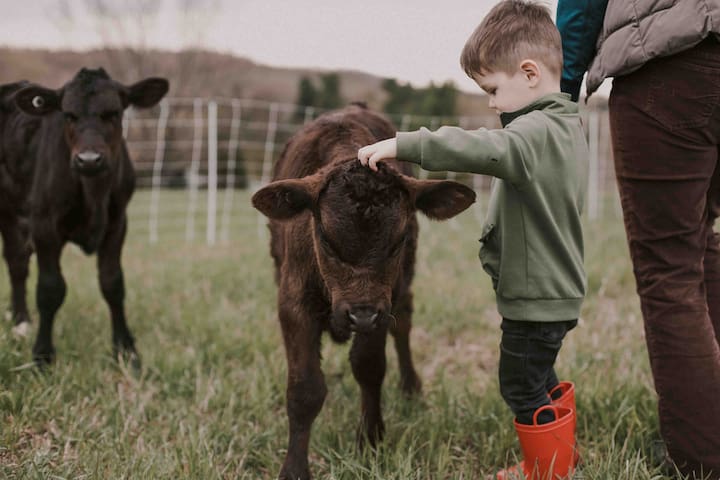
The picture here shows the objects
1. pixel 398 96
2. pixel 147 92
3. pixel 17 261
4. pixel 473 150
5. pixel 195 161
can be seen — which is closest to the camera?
pixel 473 150

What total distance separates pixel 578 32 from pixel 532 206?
81 cm

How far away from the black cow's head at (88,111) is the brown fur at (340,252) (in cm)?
150

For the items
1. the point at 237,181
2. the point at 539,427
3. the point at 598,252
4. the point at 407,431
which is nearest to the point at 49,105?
the point at 407,431

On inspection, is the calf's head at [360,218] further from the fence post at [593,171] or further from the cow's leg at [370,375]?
the fence post at [593,171]

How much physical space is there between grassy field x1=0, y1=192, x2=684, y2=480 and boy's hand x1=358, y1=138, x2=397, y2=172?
4.42 feet

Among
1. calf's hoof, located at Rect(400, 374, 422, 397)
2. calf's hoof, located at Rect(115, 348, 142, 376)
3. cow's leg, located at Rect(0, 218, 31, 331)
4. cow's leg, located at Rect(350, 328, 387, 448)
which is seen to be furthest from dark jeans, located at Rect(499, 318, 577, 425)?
cow's leg, located at Rect(0, 218, 31, 331)

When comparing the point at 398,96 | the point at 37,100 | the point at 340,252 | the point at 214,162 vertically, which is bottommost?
the point at 214,162

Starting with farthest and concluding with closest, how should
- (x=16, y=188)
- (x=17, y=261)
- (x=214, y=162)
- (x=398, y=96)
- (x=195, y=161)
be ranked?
(x=398, y=96) < (x=195, y=161) < (x=214, y=162) < (x=17, y=261) < (x=16, y=188)

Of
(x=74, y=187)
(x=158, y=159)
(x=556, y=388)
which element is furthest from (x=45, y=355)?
(x=158, y=159)

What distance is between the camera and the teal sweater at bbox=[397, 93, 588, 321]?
8.98ft

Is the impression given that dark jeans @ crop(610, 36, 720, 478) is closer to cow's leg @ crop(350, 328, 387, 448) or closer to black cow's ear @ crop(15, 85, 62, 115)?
cow's leg @ crop(350, 328, 387, 448)

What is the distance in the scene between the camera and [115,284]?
521 cm

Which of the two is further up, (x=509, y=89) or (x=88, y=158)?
(x=509, y=89)

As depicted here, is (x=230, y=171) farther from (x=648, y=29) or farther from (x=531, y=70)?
(x=648, y=29)
